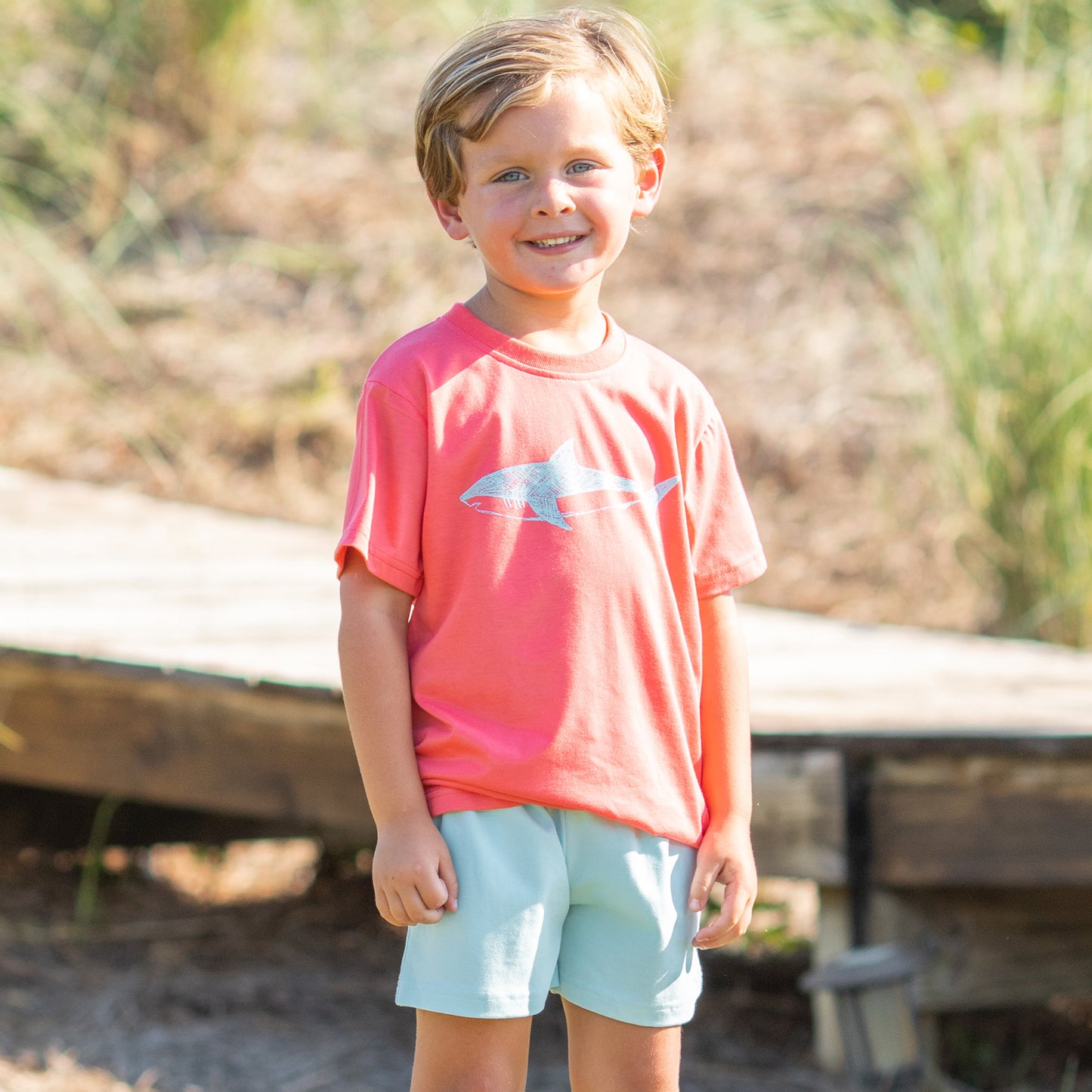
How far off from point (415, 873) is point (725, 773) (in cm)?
34

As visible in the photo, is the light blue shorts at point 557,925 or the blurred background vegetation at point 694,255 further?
the blurred background vegetation at point 694,255

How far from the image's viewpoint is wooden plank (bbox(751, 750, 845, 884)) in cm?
234

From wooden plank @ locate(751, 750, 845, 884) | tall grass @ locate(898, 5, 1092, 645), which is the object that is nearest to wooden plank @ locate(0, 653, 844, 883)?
wooden plank @ locate(751, 750, 845, 884)

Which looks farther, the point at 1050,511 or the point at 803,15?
the point at 803,15

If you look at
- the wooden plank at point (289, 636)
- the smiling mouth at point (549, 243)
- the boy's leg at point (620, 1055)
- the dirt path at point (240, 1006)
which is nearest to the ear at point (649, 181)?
the smiling mouth at point (549, 243)

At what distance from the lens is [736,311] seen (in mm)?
5625

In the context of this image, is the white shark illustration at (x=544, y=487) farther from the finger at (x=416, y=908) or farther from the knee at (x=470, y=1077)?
the knee at (x=470, y=1077)

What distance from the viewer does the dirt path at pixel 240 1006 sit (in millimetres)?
2533

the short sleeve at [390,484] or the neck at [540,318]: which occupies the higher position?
the neck at [540,318]

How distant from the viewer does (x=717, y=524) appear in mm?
1477

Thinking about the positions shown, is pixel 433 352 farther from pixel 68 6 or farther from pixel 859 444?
pixel 68 6

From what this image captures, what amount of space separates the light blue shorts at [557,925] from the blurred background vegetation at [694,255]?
2686 mm

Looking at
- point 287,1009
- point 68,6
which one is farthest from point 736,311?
point 287,1009

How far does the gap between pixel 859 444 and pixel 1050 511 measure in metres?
1.40
